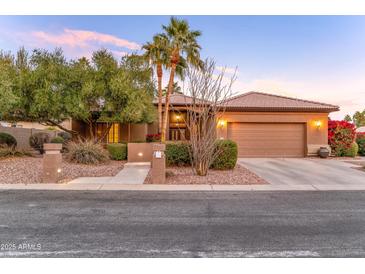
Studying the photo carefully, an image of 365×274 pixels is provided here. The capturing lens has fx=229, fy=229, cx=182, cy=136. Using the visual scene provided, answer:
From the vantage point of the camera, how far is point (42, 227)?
4.50 metres

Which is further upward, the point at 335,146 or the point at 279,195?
the point at 335,146

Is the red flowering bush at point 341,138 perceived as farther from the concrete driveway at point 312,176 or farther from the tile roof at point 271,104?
the concrete driveway at point 312,176

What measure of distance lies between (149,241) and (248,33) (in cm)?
1555

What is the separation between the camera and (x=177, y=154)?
38.2 ft

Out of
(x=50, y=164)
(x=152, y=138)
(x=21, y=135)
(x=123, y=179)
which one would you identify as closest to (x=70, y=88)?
(x=50, y=164)

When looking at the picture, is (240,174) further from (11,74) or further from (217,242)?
(11,74)

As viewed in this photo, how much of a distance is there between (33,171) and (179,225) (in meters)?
8.24

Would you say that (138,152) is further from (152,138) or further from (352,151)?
(352,151)

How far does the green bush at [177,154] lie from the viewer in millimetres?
11602

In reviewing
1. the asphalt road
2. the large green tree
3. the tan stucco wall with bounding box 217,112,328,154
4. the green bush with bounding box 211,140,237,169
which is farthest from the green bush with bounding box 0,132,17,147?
the tan stucco wall with bounding box 217,112,328,154

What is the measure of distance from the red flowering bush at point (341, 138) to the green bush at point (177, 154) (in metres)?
12.2

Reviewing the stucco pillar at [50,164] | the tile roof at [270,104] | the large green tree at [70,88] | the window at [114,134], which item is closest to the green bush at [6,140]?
the large green tree at [70,88]

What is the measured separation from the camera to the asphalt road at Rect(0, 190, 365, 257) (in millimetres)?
3627
